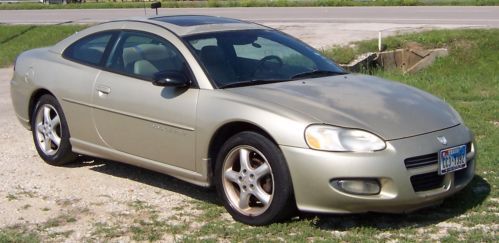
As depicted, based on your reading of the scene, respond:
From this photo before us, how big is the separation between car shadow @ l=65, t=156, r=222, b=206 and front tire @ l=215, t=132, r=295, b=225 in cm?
49

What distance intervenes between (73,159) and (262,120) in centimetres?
262

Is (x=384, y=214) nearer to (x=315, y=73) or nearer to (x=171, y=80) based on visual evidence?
(x=315, y=73)

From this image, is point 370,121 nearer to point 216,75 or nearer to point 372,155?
point 372,155

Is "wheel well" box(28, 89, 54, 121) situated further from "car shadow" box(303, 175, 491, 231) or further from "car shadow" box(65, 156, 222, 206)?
"car shadow" box(303, 175, 491, 231)

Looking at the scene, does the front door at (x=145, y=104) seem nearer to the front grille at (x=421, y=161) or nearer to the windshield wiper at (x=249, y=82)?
the windshield wiper at (x=249, y=82)

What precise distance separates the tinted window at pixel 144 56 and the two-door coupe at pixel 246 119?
0.01m

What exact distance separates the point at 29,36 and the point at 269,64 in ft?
51.6

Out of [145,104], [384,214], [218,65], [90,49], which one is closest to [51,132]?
[90,49]

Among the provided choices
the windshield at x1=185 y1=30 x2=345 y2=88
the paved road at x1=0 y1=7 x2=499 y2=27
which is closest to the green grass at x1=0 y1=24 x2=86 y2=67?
the paved road at x1=0 y1=7 x2=499 y2=27

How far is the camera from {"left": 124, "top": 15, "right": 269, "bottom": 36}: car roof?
652cm

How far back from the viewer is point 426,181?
536 cm

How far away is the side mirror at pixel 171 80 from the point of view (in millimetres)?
5934

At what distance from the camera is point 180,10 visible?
1164 inches

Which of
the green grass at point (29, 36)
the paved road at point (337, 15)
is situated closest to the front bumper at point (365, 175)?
the paved road at point (337, 15)
